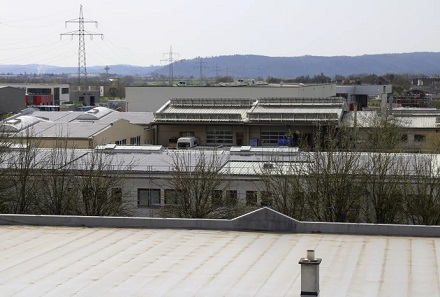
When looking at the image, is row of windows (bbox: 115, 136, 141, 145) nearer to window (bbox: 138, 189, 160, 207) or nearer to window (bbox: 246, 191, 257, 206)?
window (bbox: 138, 189, 160, 207)

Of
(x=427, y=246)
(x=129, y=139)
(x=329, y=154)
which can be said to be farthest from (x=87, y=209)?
(x=129, y=139)

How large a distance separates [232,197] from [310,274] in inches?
845

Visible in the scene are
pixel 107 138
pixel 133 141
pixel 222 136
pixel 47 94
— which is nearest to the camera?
pixel 107 138

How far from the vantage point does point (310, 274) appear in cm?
1348

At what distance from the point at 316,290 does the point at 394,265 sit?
446 centimetres

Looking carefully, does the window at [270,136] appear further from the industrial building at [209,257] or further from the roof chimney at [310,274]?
the roof chimney at [310,274]

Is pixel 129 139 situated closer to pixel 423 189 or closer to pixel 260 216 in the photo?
pixel 423 189

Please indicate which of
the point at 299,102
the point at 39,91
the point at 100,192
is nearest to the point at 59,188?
the point at 100,192

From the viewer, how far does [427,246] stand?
19.6 metres

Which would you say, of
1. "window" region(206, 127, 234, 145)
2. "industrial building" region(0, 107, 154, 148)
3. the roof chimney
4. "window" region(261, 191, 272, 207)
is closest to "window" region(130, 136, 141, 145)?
"industrial building" region(0, 107, 154, 148)

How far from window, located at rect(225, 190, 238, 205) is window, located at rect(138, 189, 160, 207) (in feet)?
12.1

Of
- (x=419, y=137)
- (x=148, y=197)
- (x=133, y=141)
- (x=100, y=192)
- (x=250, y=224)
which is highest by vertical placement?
(x=250, y=224)

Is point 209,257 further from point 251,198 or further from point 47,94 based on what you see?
point 47,94

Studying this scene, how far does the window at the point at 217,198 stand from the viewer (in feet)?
109
